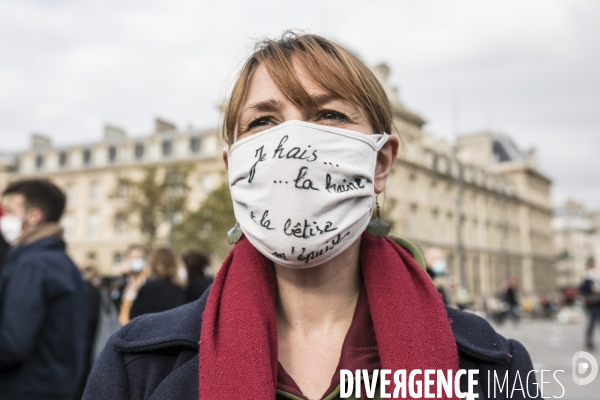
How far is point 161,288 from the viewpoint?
5641 mm

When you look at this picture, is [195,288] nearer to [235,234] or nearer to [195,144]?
[235,234]

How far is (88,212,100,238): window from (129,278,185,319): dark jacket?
47736 mm

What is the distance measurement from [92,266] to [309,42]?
25.1 ft

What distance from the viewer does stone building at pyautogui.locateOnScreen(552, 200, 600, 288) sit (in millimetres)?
115206

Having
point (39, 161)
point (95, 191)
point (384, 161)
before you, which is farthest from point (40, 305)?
point (39, 161)

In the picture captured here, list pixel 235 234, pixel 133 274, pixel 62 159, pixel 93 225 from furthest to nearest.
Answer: pixel 62 159 < pixel 93 225 < pixel 133 274 < pixel 235 234

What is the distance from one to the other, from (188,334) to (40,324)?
205cm

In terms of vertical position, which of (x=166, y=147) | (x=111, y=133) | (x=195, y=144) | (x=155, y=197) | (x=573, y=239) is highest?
(x=111, y=133)

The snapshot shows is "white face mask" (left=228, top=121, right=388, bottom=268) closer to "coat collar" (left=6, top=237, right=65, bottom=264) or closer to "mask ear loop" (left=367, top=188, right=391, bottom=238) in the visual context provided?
"mask ear loop" (left=367, top=188, right=391, bottom=238)

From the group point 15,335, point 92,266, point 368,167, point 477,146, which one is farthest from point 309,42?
point 477,146

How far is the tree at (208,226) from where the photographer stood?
31.4m

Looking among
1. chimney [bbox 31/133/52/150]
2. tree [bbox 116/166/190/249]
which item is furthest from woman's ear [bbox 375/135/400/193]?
chimney [bbox 31/133/52/150]

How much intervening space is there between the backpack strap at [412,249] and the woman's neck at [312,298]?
1.23ft

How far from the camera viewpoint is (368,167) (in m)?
1.98
